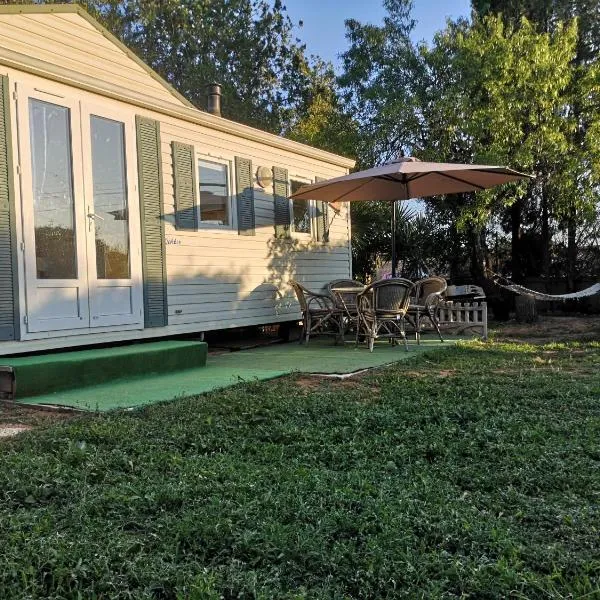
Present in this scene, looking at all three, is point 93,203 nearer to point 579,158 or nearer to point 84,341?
point 84,341

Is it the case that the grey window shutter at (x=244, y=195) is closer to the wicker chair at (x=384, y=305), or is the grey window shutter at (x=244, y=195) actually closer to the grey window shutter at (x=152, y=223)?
the grey window shutter at (x=152, y=223)

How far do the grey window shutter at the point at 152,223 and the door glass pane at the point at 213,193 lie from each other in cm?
73

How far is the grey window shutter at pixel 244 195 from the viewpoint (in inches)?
277

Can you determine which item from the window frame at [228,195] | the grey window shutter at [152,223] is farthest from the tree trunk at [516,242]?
the grey window shutter at [152,223]

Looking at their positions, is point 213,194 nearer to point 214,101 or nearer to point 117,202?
point 117,202

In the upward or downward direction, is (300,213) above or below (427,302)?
above

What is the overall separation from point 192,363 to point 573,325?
6200 millimetres

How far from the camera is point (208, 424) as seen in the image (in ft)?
10.1

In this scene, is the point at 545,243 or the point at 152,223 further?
the point at 545,243

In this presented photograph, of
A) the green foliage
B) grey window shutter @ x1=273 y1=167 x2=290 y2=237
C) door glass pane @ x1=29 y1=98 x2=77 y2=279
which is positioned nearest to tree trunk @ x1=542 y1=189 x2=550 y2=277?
the green foliage

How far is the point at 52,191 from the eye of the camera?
4848 mm

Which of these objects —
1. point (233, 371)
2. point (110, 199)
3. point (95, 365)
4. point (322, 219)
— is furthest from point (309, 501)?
point (322, 219)

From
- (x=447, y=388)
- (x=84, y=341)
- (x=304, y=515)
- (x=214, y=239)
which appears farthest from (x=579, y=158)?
(x=304, y=515)

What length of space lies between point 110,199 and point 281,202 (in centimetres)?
284
